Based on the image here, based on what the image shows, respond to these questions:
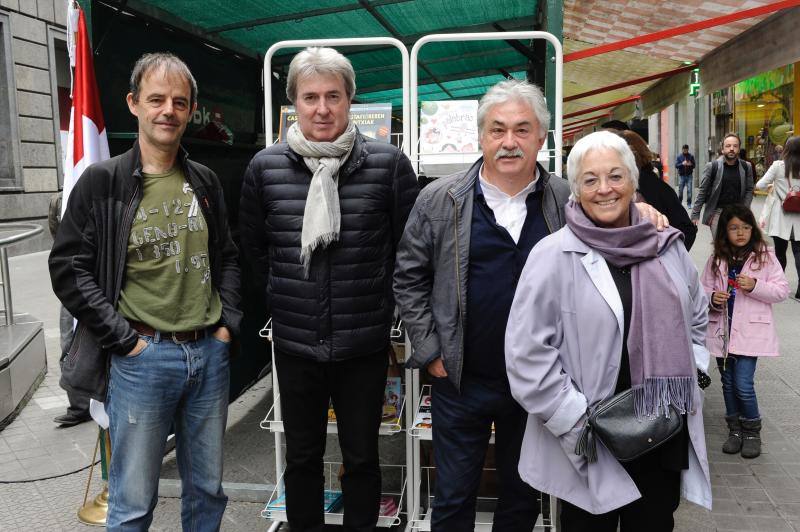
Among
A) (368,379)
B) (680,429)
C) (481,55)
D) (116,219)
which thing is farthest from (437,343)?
(481,55)

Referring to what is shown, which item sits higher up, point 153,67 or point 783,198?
point 153,67

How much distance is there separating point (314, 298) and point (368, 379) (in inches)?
16.2

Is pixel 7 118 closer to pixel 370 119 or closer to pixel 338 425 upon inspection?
pixel 370 119

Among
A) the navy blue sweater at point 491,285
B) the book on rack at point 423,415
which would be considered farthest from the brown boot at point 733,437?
the navy blue sweater at point 491,285

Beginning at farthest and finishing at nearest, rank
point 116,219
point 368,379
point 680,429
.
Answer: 1. point 368,379
2. point 116,219
3. point 680,429

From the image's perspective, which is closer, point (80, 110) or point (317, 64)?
point (317, 64)

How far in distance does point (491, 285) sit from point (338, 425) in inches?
37.1

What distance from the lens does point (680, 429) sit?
2.30 metres

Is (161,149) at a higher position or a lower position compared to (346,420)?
higher

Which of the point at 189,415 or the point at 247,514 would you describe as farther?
the point at 247,514

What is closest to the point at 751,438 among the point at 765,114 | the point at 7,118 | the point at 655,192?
the point at 655,192

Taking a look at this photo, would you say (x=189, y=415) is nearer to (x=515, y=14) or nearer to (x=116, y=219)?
(x=116, y=219)

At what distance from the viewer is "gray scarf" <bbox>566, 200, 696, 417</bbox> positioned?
2248 mm

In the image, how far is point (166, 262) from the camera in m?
2.66
